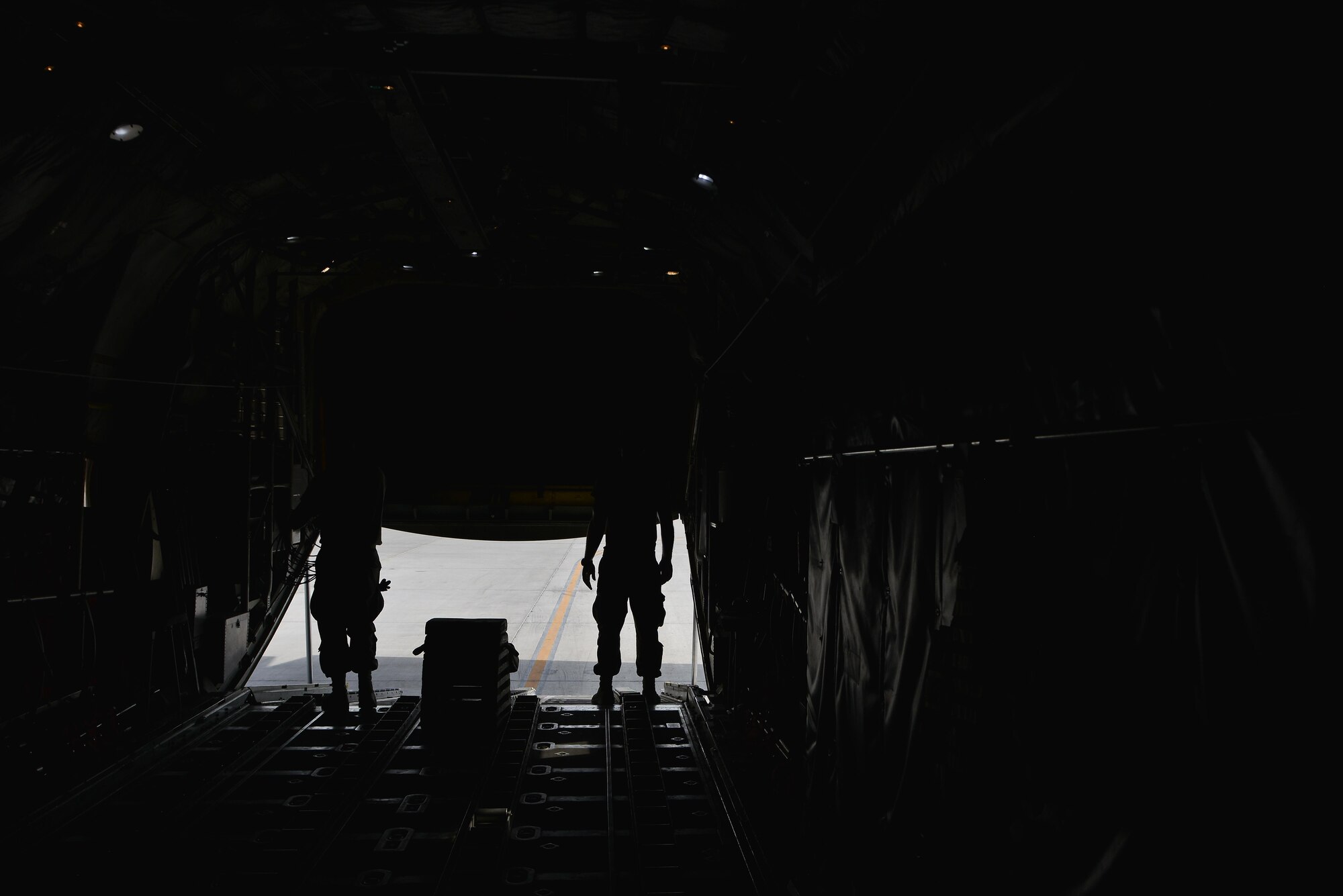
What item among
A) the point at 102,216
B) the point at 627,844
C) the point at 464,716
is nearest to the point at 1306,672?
the point at 627,844

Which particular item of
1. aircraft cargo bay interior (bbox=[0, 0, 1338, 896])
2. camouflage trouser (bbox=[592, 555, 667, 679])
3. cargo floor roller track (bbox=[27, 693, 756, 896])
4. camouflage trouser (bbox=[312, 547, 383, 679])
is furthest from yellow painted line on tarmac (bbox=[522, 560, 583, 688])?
aircraft cargo bay interior (bbox=[0, 0, 1338, 896])

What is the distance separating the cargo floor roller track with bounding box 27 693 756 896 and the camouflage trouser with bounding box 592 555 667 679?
3.29 feet

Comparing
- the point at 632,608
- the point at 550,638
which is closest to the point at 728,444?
the point at 632,608

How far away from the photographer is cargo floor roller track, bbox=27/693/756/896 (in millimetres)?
4836

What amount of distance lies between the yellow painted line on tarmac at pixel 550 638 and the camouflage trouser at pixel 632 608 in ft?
7.45

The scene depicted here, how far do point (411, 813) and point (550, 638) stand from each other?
42.5 feet

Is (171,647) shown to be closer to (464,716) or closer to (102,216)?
(464,716)

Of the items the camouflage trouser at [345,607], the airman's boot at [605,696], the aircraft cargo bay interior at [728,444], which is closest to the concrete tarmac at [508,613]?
the airman's boot at [605,696]

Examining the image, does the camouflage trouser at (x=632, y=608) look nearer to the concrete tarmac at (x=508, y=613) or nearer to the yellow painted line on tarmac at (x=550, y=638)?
the concrete tarmac at (x=508, y=613)

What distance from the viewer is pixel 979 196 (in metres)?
3.08

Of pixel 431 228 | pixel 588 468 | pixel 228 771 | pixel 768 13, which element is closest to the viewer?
pixel 768 13

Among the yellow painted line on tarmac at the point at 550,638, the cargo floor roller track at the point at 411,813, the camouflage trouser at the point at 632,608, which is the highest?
the camouflage trouser at the point at 632,608

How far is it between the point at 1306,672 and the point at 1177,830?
1.72ft

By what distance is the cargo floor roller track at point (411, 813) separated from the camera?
484cm
